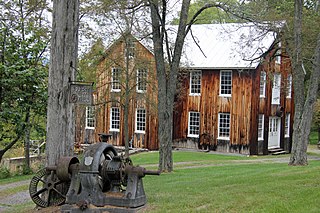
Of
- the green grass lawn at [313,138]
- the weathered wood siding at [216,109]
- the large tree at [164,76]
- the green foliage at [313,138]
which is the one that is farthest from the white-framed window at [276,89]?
the large tree at [164,76]

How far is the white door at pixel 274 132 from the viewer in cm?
3269

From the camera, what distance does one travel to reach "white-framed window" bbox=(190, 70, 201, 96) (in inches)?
1210

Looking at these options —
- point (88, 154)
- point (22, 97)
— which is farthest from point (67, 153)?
point (22, 97)

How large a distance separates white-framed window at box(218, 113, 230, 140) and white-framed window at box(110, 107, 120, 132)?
24.2ft

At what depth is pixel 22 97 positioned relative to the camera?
15492 millimetres

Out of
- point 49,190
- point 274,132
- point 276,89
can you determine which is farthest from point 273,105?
point 49,190

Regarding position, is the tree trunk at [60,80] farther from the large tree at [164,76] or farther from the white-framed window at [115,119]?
the white-framed window at [115,119]

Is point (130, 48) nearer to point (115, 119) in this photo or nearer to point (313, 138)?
point (115, 119)

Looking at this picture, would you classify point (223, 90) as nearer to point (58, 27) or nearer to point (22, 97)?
point (22, 97)

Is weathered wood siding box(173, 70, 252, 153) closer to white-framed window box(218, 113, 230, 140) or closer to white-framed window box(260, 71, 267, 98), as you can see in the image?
white-framed window box(218, 113, 230, 140)

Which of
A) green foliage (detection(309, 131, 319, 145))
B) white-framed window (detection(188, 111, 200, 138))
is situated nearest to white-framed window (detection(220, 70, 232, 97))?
white-framed window (detection(188, 111, 200, 138))

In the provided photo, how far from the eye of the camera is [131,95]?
86.6 ft

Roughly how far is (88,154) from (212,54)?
24158 millimetres

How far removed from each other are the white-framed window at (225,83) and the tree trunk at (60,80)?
2221 cm
